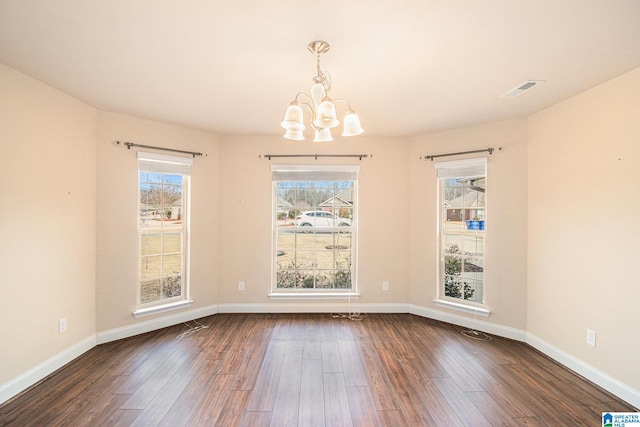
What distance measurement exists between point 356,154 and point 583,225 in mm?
2617

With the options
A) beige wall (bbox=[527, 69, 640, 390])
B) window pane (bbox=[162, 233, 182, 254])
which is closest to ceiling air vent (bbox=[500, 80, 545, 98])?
beige wall (bbox=[527, 69, 640, 390])

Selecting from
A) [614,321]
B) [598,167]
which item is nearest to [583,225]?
[598,167]

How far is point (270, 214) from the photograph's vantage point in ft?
13.8

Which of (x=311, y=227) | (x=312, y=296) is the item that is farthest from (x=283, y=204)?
(x=312, y=296)

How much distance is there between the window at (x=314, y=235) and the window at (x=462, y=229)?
4.01 feet

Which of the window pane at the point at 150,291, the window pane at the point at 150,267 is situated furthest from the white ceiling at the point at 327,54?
the window pane at the point at 150,291

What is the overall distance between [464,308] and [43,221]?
459cm

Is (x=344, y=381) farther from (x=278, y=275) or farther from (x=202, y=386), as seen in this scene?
(x=278, y=275)

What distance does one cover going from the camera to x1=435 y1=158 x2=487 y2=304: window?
371cm

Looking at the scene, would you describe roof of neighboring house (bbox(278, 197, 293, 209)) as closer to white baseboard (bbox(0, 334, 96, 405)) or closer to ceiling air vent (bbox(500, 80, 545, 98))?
white baseboard (bbox(0, 334, 96, 405))

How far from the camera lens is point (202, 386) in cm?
244

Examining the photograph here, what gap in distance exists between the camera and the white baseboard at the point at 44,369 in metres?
2.27

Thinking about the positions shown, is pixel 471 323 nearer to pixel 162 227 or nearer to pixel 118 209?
pixel 162 227

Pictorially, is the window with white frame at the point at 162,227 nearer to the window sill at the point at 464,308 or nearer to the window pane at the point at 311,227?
the window pane at the point at 311,227
